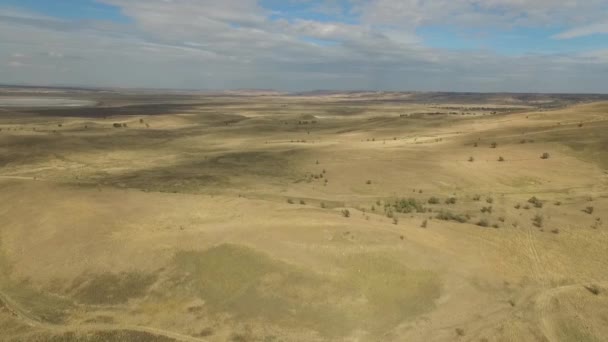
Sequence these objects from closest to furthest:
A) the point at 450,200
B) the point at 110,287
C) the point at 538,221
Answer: the point at 110,287 < the point at 538,221 < the point at 450,200

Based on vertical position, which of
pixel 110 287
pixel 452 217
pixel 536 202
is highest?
pixel 536 202

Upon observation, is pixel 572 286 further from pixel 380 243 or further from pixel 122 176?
pixel 122 176

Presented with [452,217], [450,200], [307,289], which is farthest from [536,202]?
[307,289]

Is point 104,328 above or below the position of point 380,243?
below

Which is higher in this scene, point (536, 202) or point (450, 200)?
point (536, 202)

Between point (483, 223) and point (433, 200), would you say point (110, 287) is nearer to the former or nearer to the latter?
point (483, 223)

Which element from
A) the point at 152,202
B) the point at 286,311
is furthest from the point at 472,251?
the point at 152,202
